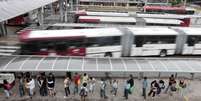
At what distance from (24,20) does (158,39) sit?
16748 mm

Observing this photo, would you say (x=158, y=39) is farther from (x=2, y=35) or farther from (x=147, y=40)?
(x=2, y=35)

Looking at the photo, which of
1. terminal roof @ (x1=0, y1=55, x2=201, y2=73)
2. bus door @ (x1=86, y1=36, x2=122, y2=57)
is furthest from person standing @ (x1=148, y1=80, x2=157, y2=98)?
bus door @ (x1=86, y1=36, x2=122, y2=57)

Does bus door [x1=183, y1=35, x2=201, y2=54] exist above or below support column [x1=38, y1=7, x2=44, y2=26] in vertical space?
below

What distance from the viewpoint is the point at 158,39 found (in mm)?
21016

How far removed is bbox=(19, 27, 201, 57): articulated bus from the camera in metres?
18.8

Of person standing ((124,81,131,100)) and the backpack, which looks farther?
person standing ((124,81,131,100))

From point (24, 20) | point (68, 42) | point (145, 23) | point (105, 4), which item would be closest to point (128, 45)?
point (68, 42)

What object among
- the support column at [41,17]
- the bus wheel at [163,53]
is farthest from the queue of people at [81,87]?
the support column at [41,17]

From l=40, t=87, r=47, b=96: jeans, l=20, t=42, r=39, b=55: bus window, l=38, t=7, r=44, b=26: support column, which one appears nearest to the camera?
l=40, t=87, r=47, b=96: jeans

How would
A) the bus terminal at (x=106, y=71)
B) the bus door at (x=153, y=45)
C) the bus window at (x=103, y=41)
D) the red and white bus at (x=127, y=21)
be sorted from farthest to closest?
the red and white bus at (x=127, y=21)
the bus door at (x=153, y=45)
the bus window at (x=103, y=41)
the bus terminal at (x=106, y=71)

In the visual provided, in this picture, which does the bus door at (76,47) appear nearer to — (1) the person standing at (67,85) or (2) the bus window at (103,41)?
(2) the bus window at (103,41)

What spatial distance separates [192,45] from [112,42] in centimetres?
706

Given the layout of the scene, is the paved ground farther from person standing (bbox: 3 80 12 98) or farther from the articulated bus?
the articulated bus

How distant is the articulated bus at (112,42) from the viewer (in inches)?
738
